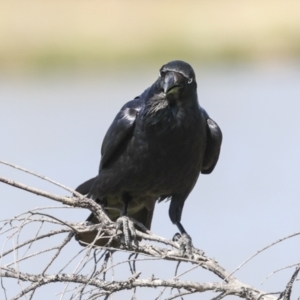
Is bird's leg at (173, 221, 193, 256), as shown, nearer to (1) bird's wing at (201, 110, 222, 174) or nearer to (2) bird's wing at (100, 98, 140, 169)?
(1) bird's wing at (201, 110, 222, 174)

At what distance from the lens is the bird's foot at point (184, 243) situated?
480cm

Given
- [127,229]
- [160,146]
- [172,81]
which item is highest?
[172,81]

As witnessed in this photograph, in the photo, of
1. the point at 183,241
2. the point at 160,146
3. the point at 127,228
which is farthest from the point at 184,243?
the point at 160,146

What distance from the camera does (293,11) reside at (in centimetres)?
1518

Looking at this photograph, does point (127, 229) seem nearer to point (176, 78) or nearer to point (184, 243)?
point (184, 243)

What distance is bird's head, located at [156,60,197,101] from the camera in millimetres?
4895

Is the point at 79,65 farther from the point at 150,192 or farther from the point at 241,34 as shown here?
the point at 150,192

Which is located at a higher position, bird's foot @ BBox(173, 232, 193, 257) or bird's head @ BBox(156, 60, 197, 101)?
bird's head @ BBox(156, 60, 197, 101)

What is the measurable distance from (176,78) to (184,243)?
2.73 feet

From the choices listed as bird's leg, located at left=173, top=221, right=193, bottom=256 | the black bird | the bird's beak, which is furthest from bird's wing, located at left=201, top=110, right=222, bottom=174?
the bird's beak

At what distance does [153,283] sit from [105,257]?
410 millimetres

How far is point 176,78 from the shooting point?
4895 millimetres

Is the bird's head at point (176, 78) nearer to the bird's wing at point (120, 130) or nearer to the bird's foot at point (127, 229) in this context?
the bird's wing at point (120, 130)

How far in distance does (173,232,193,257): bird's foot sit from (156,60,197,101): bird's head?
747mm
